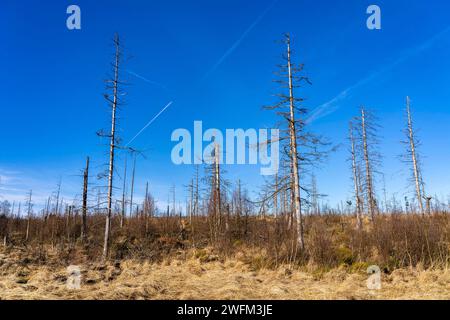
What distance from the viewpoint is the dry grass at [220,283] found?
835cm

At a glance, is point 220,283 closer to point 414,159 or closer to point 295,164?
point 295,164

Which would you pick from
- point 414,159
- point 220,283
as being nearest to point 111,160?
point 220,283

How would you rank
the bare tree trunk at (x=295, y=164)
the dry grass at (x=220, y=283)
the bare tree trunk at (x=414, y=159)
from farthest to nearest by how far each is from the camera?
the bare tree trunk at (x=414, y=159), the bare tree trunk at (x=295, y=164), the dry grass at (x=220, y=283)

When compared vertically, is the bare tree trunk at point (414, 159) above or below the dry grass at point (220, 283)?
above

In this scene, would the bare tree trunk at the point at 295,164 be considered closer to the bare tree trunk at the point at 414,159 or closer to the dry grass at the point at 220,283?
the dry grass at the point at 220,283

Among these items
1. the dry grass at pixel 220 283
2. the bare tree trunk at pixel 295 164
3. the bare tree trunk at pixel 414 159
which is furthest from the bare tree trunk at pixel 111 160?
the bare tree trunk at pixel 414 159

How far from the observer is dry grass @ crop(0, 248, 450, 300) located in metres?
8.35

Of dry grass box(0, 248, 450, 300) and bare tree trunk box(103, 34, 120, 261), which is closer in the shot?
dry grass box(0, 248, 450, 300)

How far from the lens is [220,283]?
10.1 metres

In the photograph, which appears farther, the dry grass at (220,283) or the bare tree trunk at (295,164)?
the bare tree trunk at (295,164)

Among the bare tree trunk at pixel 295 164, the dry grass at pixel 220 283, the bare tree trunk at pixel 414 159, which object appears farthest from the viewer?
the bare tree trunk at pixel 414 159

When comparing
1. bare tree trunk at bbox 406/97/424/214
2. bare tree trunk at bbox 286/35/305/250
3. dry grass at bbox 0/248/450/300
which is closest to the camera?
dry grass at bbox 0/248/450/300

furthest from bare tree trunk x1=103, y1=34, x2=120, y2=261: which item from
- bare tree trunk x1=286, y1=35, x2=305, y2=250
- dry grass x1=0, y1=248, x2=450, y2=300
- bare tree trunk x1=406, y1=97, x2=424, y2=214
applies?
bare tree trunk x1=406, y1=97, x2=424, y2=214

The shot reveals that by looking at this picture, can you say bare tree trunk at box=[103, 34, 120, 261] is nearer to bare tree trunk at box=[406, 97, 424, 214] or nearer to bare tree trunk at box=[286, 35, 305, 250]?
bare tree trunk at box=[286, 35, 305, 250]
